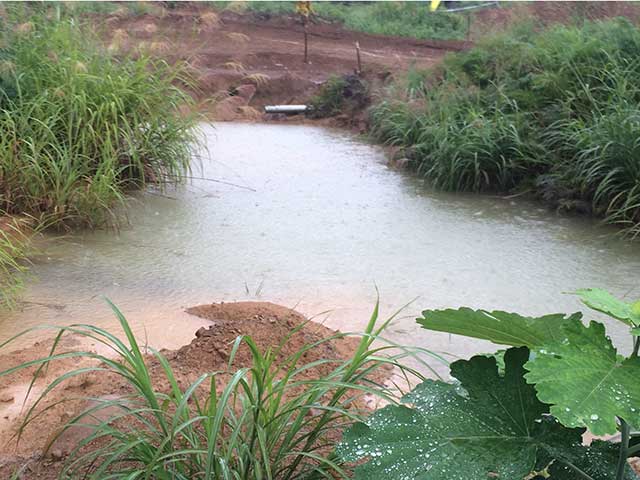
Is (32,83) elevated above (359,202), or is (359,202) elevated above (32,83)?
(32,83)

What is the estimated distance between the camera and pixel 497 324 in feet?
3.85

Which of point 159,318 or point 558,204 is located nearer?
point 159,318

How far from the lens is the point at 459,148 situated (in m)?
6.20

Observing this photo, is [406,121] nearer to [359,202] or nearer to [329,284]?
[359,202]

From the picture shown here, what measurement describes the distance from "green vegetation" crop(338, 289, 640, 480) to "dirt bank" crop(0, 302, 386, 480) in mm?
982

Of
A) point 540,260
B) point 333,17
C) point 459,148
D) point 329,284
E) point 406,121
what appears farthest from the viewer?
point 333,17

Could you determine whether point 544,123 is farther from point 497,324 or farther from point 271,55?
point 271,55

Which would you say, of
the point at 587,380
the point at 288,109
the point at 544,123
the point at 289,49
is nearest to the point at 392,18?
the point at 289,49

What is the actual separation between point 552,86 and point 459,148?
3.30ft

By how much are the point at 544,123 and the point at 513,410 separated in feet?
17.8

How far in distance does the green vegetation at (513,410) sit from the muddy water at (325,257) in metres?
1.87

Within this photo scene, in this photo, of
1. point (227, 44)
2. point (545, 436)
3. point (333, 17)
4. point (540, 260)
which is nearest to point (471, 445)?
point (545, 436)

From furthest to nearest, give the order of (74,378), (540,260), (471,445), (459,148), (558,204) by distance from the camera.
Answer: (459,148) → (558,204) → (540,260) → (74,378) → (471,445)

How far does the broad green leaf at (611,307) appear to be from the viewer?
109cm
